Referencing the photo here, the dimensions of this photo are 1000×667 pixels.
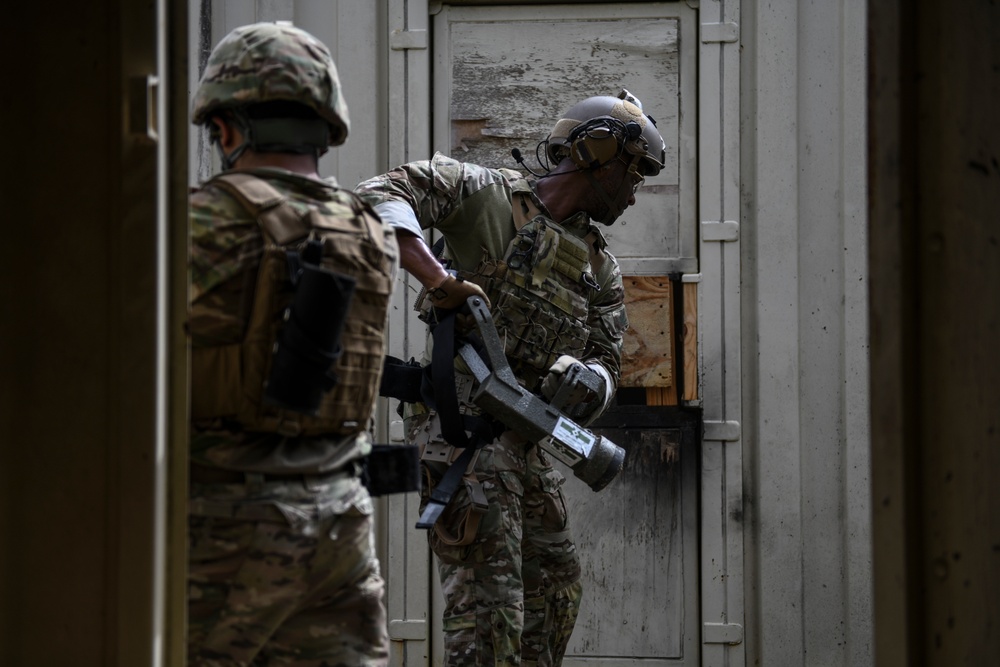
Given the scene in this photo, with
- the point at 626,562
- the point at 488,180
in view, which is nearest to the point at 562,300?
the point at 488,180

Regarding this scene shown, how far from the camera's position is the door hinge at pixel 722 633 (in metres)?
5.19

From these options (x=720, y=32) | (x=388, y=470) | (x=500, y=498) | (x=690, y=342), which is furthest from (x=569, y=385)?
(x=720, y=32)

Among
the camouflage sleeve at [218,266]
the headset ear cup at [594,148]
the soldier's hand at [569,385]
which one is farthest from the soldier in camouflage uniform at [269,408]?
the headset ear cup at [594,148]

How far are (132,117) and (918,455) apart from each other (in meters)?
1.38

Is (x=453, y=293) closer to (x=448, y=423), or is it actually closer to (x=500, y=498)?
(x=448, y=423)

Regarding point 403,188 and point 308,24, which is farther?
point 308,24

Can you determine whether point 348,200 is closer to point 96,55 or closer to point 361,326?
point 361,326

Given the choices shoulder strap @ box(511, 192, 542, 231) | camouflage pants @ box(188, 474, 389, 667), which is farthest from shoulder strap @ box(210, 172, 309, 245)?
shoulder strap @ box(511, 192, 542, 231)

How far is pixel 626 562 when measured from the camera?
5.32 m

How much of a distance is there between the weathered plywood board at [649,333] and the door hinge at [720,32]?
42.1 inches

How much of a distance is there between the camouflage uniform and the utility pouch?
50.3 inches

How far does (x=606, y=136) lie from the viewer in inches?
171

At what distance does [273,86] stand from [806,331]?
3.23 metres

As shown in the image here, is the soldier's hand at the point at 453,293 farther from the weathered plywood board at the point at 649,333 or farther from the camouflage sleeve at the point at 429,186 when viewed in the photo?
the weathered plywood board at the point at 649,333
